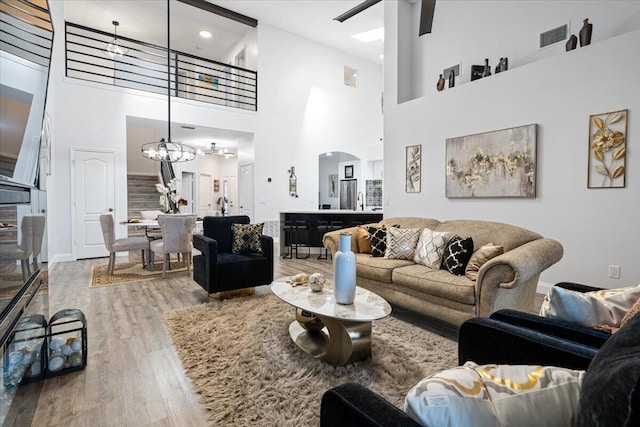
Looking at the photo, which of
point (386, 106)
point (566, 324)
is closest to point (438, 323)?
point (566, 324)

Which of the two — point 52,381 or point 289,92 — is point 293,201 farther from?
point 52,381

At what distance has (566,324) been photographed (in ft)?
4.83

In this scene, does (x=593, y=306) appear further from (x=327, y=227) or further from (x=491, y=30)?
(x=327, y=227)

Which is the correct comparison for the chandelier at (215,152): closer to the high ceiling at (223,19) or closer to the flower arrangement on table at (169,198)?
the high ceiling at (223,19)

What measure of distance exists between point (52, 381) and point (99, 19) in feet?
29.3

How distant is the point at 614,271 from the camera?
11.5 ft

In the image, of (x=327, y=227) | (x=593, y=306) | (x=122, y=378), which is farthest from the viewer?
(x=327, y=227)

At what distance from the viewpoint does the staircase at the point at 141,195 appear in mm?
9078

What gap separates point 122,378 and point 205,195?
37.4ft

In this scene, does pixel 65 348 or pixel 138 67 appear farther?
pixel 138 67

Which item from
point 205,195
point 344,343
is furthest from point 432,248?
point 205,195

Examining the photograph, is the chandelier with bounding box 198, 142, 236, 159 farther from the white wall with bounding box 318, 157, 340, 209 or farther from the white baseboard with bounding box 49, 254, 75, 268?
the white baseboard with bounding box 49, 254, 75, 268

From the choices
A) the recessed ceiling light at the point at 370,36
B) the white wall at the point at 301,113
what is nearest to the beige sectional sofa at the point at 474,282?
the white wall at the point at 301,113

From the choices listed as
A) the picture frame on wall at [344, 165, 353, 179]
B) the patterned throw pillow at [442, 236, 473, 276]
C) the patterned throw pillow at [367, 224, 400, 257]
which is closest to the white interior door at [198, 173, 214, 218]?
the picture frame on wall at [344, 165, 353, 179]
